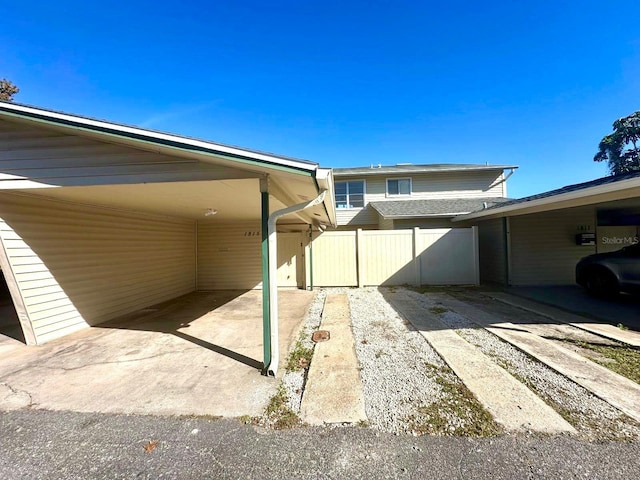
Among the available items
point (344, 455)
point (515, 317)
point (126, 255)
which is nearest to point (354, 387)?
point (344, 455)

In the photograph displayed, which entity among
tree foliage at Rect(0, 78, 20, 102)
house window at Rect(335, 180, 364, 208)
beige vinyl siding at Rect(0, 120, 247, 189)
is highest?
tree foliage at Rect(0, 78, 20, 102)

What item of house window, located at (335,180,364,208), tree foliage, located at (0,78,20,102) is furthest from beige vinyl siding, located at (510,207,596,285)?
tree foliage, located at (0,78,20,102)

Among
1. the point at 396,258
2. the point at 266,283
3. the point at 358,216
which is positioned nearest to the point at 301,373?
the point at 266,283

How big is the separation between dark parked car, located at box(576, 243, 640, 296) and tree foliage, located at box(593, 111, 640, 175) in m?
29.8

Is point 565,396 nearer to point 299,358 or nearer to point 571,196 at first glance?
point 299,358

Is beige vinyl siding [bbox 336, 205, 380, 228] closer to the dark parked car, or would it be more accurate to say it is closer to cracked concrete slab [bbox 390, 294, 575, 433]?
the dark parked car

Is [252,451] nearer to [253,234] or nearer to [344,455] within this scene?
[344,455]

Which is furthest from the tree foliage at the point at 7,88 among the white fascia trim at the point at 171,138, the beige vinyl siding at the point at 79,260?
the white fascia trim at the point at 171,138

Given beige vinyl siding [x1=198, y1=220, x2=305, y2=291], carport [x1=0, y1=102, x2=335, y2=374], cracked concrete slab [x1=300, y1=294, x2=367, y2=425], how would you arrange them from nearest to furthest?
cracked concrete slab [x1=300, y1=294, x2=367, y2=425] < carport [x1=0, y1=102, x2=335, y2=374] < beige vinyl siding [x1=198, y1=220, x2=305, y2=291]

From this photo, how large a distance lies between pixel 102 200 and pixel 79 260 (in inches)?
49.5

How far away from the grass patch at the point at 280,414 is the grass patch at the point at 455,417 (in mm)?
995

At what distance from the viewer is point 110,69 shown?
7965 millimetres

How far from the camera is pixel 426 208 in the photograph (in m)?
11.3

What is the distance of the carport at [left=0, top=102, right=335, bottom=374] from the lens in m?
3.29
